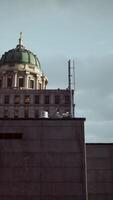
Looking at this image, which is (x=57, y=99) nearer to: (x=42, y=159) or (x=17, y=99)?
(x=17, y=99)

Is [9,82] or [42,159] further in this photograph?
[9,82]

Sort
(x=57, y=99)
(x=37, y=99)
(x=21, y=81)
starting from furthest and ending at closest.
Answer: (x=21, y=81) < (x=37, y=99) < (x=57, y=99)

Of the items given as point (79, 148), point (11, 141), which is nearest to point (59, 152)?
point (79, 148)

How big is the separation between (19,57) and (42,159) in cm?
8904

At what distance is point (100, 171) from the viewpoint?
131ft

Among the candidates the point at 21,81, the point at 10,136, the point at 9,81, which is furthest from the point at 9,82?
the point at 10,136

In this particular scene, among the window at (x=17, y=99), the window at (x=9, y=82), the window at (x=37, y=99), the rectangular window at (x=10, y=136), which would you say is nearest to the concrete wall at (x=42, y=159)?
the rectangular window at (x=10, y=136)

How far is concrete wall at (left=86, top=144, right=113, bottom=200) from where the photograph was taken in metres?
38.9

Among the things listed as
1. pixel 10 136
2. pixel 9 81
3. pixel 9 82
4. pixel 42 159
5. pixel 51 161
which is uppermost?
pixel 9 81

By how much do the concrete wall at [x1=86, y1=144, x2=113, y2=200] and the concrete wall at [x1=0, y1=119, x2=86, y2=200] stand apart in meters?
5.24

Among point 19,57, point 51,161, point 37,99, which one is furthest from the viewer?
point 19,57

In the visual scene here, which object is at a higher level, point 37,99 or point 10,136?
point 37,99

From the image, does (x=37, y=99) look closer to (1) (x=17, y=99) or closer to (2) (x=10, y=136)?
(1) (x=17, y=99)

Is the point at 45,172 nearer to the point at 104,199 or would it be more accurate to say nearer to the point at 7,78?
the point at 104,199
